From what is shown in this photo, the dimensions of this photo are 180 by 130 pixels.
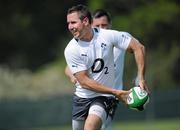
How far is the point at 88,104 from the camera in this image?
1230cm

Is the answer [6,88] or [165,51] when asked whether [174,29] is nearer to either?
[165,51]

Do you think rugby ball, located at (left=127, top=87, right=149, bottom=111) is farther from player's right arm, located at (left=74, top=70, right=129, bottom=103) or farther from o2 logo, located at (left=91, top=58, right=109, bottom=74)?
o2 logo, located at (left=91, top=58, right=109, bottom=74)

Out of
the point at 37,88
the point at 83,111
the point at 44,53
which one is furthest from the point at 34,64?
the point at 83,111

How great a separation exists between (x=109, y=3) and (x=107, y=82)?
2970cm

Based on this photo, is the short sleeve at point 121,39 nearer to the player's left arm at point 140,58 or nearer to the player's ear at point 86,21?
the player's left arm at point 140,58

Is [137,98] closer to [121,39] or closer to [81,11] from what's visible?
[121,39]

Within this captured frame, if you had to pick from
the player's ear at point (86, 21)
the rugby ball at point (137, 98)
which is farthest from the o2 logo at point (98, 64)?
the rugby ball at point (137, 98)

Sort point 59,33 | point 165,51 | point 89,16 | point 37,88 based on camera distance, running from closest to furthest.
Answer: point 89,16 < point 165,51 < point 37,88 < point 59,33

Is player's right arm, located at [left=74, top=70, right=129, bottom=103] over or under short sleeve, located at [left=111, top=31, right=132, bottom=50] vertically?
under

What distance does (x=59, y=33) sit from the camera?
62.7 meters

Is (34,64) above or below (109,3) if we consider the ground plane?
below

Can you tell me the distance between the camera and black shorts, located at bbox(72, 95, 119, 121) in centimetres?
1216

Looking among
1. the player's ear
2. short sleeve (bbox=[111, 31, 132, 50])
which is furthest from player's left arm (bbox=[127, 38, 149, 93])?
the player's ear

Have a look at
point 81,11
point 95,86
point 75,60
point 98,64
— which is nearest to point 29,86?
point 98,64
